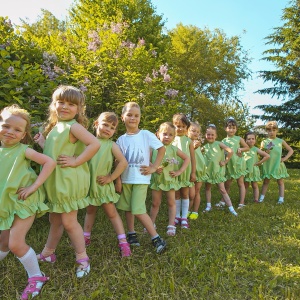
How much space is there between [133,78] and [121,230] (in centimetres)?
310

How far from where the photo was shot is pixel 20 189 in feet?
8.69

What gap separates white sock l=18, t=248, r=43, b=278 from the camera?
8.73 ft

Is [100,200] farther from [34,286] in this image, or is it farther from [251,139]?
[251,139]

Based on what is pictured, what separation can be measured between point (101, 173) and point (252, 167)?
4448 millimetres

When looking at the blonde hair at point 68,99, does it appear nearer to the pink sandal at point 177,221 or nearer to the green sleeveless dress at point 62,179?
the green sleeveless dress at point 62,179

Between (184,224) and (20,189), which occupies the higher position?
(20,189)

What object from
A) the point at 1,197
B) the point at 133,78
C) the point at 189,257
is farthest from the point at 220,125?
the point at 1,197

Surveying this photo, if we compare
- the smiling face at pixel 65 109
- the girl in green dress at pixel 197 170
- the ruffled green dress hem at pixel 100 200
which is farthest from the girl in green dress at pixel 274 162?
the smiling face at pixel 65 109

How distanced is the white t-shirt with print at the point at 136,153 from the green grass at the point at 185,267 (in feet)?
2.76

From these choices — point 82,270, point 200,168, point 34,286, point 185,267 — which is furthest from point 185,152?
point 34,286

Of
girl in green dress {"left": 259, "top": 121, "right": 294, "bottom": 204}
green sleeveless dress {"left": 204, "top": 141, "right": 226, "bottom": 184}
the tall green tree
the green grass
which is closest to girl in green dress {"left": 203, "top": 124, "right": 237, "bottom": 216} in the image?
green sleeveless dress {"left": 204, "top": 141, "right": 226, "bottom": 184}

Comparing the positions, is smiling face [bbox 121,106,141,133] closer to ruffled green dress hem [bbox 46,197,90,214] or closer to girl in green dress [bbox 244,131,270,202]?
ruffled green dress hem [bbox 46,197,90,214]

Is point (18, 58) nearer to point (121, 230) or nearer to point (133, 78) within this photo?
point (133, 78)

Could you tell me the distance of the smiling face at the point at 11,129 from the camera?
2660 millimetres
